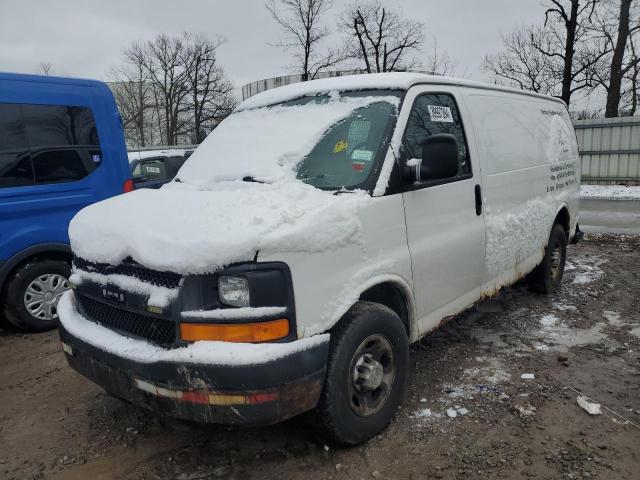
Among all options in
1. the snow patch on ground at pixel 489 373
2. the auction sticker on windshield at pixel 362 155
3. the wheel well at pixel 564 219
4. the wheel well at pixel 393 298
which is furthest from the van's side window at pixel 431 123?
the wheel well at pixel 564 219

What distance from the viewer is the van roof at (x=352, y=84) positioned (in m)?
3.44

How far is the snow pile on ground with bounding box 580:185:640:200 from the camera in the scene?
15.3 m

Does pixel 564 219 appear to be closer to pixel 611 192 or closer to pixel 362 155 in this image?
pixel 362 155

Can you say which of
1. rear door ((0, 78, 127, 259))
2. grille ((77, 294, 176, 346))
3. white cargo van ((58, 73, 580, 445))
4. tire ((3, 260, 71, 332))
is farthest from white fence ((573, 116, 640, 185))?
grille ((77, 294, 176, 346))

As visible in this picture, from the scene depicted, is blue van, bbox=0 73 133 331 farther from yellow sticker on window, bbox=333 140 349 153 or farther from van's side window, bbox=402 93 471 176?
van's side window, bbox=402 93 471 176

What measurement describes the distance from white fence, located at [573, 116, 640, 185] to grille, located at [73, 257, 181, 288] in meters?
19.6

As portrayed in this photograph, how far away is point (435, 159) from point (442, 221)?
1.84 feet

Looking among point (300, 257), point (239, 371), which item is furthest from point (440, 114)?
point (239, 371)

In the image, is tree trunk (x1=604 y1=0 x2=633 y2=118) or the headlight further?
tree trunk (x1=604 y1=0 x2=633 y2=118)

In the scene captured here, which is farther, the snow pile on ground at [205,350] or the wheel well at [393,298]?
the wheel well at [393,298]

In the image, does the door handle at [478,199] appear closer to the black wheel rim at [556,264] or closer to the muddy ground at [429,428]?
the muddy ground at [429,428]

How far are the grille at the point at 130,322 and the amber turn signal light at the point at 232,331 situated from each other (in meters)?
0.12

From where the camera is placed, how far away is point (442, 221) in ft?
11.7

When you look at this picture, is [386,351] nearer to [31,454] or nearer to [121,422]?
[121,422]
